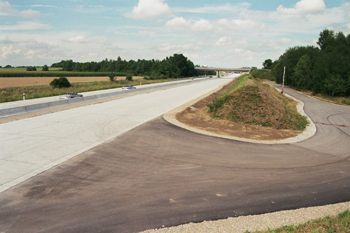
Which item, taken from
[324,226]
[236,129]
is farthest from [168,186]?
[236,129]

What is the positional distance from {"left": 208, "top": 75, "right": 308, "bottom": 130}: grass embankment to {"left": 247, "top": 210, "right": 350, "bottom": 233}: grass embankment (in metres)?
11.8

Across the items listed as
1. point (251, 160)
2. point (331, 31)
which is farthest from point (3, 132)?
point (331, 31)

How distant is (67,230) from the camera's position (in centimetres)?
555

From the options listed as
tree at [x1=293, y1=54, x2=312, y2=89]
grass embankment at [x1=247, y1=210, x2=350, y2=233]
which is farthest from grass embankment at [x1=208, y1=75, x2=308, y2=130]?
tree at [x1=293, y1=54, x2=312, y2=89]

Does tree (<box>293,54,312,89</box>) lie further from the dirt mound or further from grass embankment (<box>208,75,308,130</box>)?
the dirt mound

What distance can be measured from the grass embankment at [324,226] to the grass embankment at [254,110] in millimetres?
11760

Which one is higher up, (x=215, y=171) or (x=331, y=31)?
(x=331, y=31)

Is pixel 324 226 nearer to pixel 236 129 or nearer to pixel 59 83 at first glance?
pixel 236 129

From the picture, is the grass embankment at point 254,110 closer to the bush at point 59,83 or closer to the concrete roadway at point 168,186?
the concrete roadway at point 168,186

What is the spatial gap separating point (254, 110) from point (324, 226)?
1370cm

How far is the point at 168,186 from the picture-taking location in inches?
305

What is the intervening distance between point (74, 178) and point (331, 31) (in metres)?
94.8

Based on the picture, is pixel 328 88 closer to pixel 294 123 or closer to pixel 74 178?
pixel 294 123

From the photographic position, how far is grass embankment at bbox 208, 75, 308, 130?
17500 millimetres
